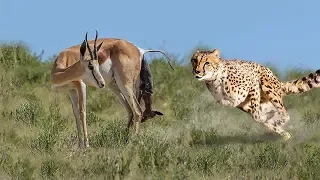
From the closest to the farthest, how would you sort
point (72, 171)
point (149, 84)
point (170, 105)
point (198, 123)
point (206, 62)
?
point (72, 171), point (206, 62), point (149, 84), point (198, 123), point (170, 105)

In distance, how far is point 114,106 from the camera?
20.2 metres

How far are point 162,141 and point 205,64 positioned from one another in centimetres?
156

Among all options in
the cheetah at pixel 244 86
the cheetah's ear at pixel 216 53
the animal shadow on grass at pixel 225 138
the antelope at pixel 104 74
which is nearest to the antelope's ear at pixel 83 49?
the antelope at pixel 104 74

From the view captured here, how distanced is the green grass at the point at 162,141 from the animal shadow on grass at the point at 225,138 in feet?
0.05

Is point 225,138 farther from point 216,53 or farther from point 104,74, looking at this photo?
point 104,74

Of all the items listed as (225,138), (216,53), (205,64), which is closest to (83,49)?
(205,64)

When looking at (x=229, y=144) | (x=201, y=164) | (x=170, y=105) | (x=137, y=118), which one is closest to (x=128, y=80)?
(x=137, y=118)

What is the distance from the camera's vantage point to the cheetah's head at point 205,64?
43.0 feet

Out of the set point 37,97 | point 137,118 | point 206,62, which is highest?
point 206,62

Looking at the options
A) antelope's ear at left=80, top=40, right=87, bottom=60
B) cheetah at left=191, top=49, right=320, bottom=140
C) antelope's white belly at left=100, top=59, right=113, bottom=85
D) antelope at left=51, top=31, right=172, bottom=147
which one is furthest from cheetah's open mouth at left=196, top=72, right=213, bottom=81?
antelope's ear at left=80, top=40, right=87, bottom=60

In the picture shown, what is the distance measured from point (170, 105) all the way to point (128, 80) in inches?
246

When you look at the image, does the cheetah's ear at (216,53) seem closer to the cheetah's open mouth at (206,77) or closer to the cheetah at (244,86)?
the cheetah at (244,86)

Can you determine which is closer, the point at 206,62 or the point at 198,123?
the point at 206,62

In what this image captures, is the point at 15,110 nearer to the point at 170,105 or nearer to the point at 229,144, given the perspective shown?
the point at 170,105
